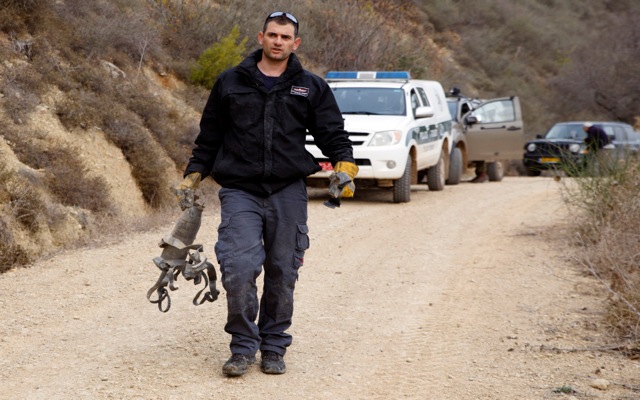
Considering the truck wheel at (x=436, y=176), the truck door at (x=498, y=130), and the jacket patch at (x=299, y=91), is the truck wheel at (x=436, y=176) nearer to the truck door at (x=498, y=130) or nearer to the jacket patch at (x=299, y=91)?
the truck door at (x=498, y=130)

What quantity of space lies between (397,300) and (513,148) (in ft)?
41.9

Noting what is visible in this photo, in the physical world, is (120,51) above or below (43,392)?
above

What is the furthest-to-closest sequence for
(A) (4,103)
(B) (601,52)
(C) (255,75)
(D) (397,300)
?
(B) (601,52), (A) (4,103), (D) (397,300), (C) (255,75)

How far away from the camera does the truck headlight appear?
539 inches

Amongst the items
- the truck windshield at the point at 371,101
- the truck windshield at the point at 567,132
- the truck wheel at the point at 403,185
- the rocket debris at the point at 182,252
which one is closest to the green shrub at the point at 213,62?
the truck windshield at the point at 371,101

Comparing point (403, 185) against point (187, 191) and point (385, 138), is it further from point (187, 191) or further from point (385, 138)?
point (187, 191)

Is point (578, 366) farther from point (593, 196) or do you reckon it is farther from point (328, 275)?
point (593, 196)

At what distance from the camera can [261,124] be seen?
5.00 metres

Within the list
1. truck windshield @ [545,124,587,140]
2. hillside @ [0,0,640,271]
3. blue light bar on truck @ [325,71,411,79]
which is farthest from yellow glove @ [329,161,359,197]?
truck windshield @ [545,124,587,140]

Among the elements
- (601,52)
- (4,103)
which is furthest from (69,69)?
A: (601,52)

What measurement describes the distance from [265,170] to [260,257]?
0.46 metres

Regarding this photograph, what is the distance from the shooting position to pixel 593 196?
31.6 feet

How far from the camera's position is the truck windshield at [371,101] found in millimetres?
14390

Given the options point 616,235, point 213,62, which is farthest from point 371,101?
point 616,235
